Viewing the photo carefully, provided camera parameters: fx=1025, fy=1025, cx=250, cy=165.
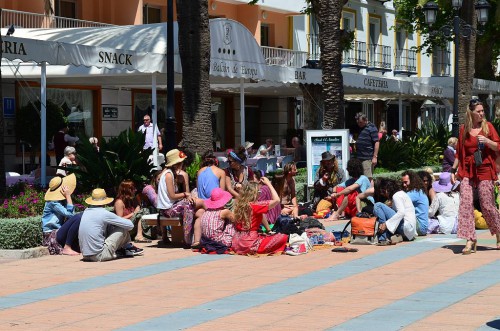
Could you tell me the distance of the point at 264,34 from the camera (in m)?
40.2

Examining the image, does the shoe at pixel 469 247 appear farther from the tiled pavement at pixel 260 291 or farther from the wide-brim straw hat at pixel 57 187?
the wide-brim straw hat at pixel 57 187

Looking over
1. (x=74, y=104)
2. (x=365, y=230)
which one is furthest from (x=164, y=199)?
(x=74, y=104)

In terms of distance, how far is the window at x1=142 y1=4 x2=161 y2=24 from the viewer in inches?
1351

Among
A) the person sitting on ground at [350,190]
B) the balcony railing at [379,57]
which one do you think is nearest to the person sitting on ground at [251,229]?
the person sitting on ground at [350,190]

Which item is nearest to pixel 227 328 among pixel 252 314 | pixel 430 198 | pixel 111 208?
pixel 252 314

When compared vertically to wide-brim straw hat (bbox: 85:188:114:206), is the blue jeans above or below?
below

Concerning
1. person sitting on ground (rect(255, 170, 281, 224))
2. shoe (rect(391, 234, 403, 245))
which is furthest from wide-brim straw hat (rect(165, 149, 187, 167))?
shoe (rect(391, 234, 403, 245))

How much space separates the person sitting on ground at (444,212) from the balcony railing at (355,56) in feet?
88.3

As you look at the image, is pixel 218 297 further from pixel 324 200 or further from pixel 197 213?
pixel 324 200

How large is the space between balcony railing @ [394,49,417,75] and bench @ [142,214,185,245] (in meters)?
34.6

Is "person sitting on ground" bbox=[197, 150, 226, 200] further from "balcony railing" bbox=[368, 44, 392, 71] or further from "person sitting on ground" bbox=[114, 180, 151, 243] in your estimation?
"balcony railing" bbox=[368, 44, 392, 71]

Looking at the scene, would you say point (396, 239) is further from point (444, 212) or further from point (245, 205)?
point (245, 205)

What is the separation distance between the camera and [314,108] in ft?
94.7

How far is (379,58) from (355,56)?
302 cm
